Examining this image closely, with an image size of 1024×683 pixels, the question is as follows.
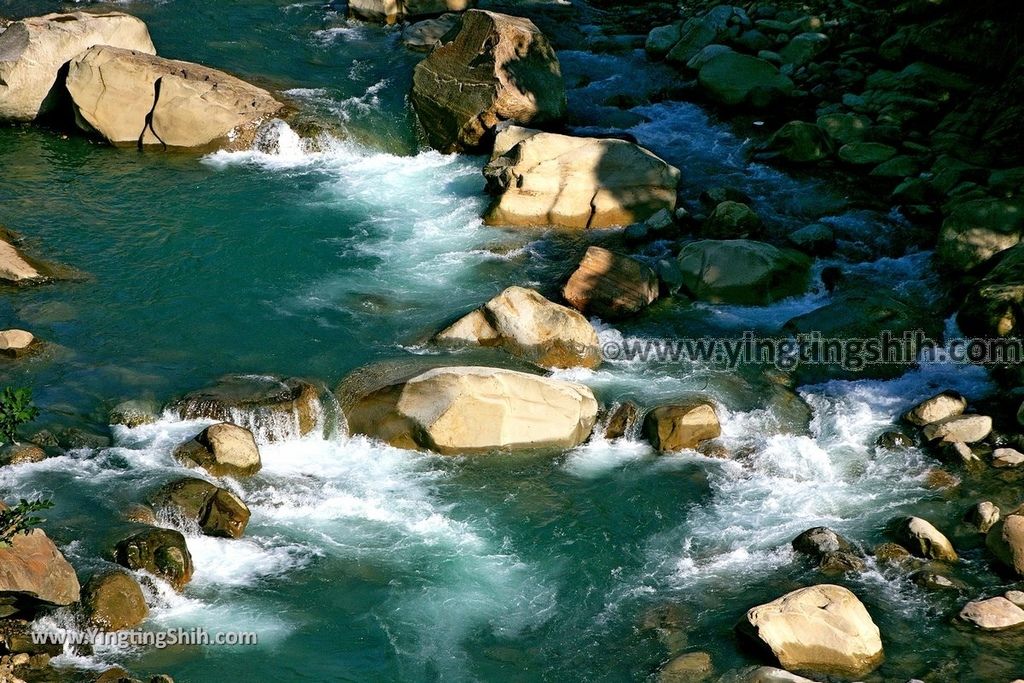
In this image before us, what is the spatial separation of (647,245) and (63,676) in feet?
34.8

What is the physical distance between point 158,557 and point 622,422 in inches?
212

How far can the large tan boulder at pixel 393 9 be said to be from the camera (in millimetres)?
24906

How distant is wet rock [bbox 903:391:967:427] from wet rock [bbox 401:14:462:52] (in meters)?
13.6

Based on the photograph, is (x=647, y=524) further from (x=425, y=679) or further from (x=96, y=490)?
(x=96, y=490)

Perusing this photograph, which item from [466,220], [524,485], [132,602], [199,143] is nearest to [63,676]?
[132,602]

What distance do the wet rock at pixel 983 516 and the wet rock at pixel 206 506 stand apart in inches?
289

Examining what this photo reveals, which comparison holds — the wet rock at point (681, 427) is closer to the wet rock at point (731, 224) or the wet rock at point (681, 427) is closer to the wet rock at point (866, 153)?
the wet rock at point (731, 224)

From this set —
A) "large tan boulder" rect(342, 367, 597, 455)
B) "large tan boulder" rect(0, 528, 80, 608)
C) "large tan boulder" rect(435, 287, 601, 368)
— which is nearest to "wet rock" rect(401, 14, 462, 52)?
"large tan boulder" rect(435, 287, 601, 368)

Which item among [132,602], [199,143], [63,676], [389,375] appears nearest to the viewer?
[63,676]

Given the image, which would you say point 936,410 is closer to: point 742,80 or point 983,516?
point 983,516

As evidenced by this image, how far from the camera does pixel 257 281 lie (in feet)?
52.9

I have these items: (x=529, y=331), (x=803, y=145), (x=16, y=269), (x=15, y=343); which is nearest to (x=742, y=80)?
(x=803, y=145)

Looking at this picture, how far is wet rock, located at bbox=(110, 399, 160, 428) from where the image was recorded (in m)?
12.7

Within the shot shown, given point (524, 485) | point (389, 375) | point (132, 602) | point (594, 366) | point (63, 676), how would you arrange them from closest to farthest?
point (63, 676) → point (132, 602) → point (524, 485) → point (389, 375) → point (594, 366)
